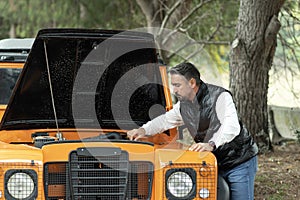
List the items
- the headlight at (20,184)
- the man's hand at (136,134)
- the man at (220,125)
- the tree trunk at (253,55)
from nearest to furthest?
the headlight at (20,184) → the man at (220,125) → the man's hand at (136,134) → the tree trunk at (253,55)

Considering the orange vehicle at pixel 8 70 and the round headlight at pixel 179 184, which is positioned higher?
the orange vehicle at pixel 8 70

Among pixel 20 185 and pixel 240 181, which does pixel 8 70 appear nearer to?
pixel 20 185

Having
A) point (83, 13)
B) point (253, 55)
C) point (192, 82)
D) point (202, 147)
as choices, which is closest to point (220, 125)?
point (202, 147)

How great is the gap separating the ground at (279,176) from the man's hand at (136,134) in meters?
2.48

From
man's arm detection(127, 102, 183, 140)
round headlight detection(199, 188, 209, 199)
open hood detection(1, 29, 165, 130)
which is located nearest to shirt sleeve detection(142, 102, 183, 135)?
man's arm detection(127, 102, 183, 140)

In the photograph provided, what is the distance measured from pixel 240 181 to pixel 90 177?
4.52 ft

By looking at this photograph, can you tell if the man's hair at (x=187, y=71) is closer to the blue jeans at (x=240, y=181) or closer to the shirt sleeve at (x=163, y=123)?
the shirt sleeve at (x=163, y=123)

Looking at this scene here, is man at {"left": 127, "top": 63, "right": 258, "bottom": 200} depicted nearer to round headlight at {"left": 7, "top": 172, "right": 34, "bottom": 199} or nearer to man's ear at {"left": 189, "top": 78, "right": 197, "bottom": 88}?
man's ear at {"left": 189, "top": 78, "right": 197, "bottom": 88}

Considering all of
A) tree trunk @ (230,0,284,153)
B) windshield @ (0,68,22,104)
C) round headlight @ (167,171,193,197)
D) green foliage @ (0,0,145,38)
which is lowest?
round headlight @ (167,171,193,197)

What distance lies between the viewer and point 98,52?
288 inches

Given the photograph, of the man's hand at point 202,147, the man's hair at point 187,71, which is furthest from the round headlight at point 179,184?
the man's hair at point 187,71

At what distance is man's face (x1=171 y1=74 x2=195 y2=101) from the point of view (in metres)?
6.19

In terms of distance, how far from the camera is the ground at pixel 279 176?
876 centimetres

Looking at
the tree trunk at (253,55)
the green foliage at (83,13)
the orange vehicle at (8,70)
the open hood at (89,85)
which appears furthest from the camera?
the green foliage at (83,13)
